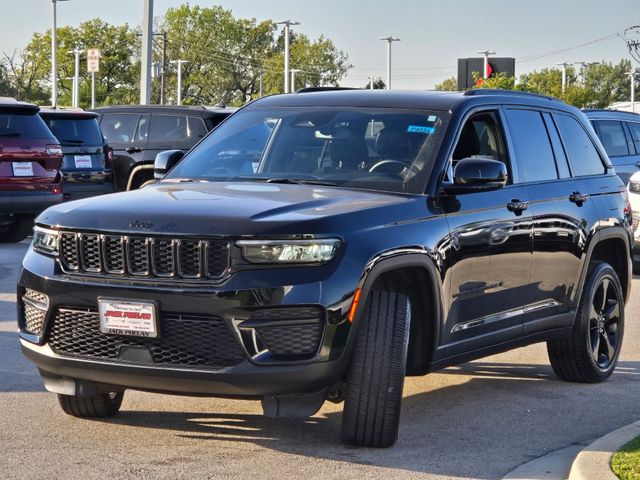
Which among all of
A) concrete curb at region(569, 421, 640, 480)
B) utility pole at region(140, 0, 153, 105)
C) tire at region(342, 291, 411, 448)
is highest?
utility pole at region(140, 0, 153, 105)

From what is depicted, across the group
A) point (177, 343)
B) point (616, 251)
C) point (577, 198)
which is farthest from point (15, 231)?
point (177, 343)

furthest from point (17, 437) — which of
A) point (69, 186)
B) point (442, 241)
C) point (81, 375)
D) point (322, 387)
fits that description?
point (69, 186)

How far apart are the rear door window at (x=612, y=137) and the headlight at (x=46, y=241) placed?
1515 centimetres

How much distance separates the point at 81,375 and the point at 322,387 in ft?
3.79

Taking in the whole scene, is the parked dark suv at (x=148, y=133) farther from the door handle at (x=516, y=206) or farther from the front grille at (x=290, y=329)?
the front grille at (x=290, y=329)

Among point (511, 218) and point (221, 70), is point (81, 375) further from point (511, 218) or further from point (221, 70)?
point (221, 70)

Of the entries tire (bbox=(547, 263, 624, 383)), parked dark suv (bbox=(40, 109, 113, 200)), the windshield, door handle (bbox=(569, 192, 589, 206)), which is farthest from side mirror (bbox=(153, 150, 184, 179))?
parked dark suv (bbox=(40, 109, 113, 200))

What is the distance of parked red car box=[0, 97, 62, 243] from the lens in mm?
16812

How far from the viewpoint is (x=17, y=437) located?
22.1 feet

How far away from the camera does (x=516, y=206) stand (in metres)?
7.79

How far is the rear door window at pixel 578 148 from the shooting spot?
8.87 metres

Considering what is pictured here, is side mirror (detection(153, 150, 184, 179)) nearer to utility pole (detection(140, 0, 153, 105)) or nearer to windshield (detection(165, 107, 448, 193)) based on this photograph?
windshield (detection(165, 107, 448, 193))

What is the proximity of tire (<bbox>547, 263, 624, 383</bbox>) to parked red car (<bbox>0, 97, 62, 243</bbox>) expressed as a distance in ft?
31.8

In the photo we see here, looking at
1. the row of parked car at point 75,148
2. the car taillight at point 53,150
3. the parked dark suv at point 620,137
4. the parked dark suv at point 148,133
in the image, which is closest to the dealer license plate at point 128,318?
the row of parked car at point 75,148
